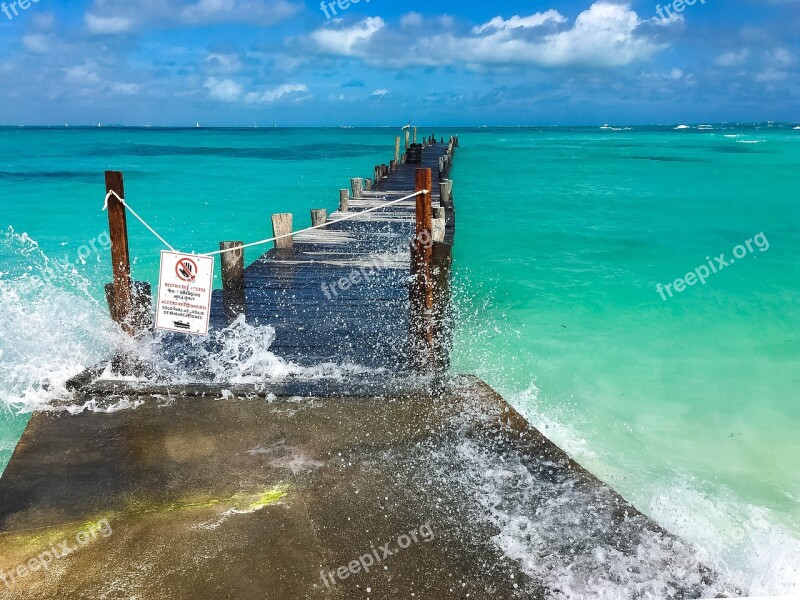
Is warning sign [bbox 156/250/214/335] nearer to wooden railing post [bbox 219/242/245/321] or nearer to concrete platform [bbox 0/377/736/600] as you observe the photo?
concrete platform [bbox 0/377/736/600]

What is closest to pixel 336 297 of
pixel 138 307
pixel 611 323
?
pixel 138 307

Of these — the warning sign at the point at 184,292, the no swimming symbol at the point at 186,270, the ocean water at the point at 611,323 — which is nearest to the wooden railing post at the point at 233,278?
the ocean water at the point at 611,323

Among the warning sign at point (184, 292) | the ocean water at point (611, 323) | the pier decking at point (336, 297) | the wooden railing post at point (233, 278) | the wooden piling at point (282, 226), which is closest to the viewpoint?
the warning sign at point (184, 292)

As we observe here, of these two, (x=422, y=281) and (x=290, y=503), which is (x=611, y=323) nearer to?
(x=422, y=281)

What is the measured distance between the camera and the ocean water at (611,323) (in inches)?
225

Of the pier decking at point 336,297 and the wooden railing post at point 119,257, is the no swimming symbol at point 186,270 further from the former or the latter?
the pier decking at point 336,297

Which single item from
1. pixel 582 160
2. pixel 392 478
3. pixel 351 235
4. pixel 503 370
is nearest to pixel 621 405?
pixel 503 370

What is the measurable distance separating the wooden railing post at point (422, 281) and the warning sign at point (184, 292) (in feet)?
6.87

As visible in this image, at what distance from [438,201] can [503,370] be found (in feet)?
28.2

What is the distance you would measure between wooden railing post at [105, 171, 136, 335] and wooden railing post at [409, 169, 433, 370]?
2931 millimetres

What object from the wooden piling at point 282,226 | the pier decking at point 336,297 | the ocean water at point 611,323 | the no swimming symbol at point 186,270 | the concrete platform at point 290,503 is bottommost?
the ocean water at point 611,323

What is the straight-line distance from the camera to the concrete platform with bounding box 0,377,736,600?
3256 mm

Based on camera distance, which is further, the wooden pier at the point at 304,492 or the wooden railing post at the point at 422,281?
the wooden railing post at the point at 422,281

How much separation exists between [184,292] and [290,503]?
2330mm
